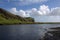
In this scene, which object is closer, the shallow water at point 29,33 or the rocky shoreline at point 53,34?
the rocky shoreline at point 53,34

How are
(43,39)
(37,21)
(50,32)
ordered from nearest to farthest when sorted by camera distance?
(43,39) < (37,21) < (50,32)

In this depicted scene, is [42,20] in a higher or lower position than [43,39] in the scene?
higher

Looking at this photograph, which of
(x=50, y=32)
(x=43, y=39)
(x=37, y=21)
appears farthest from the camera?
(x=50, y=32)

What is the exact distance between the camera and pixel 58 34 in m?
18.1

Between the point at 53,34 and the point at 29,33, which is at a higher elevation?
the point at 53,34

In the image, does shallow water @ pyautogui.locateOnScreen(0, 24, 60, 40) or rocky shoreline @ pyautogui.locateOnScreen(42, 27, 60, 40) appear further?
shallow water @ pyautogui.locateOnScreen(0, 24, 60, 40)

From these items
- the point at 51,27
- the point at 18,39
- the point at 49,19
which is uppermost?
the point at 49,19

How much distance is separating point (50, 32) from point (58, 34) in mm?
1765

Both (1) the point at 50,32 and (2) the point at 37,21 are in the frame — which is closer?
(2) the point at 37,21

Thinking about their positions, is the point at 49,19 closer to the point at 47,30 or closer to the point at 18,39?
the point at 47,30

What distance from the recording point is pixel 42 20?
17891 millimetres

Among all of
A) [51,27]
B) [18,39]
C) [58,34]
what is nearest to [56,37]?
[58,34]

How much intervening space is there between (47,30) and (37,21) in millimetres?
2755

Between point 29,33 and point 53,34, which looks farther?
point 29,33
